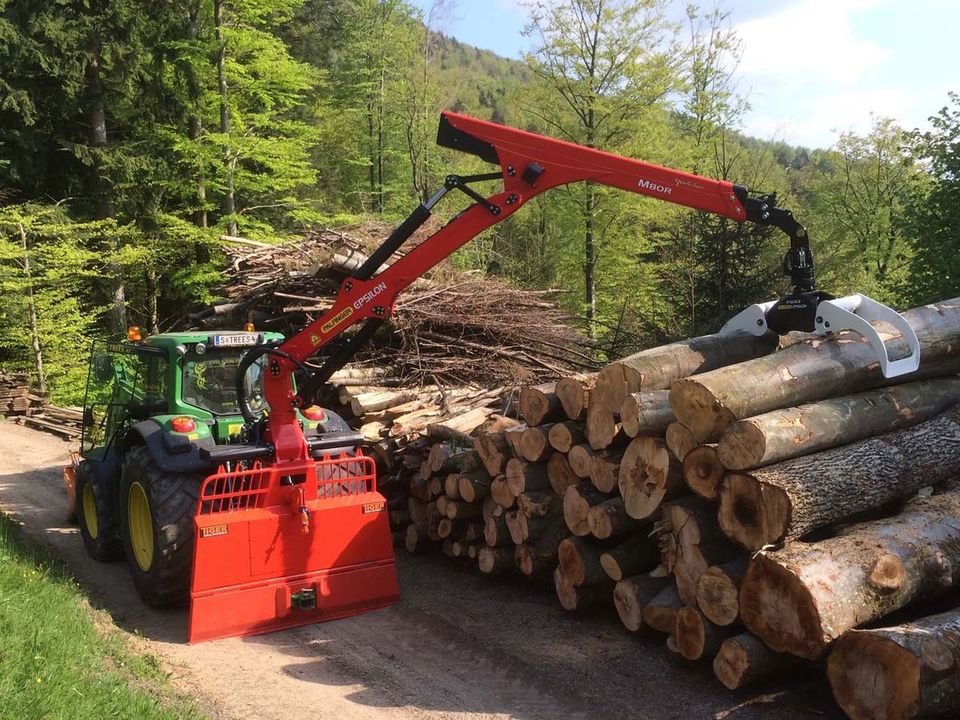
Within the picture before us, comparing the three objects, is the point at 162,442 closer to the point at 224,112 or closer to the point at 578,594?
the point at 578,594

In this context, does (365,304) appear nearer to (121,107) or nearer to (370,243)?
(370,243)

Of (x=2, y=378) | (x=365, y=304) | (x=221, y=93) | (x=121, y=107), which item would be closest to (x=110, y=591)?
(x=365, y=304)

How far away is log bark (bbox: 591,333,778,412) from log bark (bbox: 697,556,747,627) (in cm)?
149

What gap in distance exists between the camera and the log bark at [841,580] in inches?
168

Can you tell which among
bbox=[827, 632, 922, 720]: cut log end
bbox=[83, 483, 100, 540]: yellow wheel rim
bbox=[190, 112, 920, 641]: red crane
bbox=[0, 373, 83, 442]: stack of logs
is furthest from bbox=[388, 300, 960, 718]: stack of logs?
bbox=[0, 373, 83, 442]: stack of logs

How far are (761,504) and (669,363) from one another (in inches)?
64.3

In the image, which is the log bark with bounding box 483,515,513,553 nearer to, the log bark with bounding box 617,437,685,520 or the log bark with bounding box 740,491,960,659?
the log bark with bounding box 617,437,685,520

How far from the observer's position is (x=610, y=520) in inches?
229

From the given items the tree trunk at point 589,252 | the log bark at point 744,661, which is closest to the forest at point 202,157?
the tree trunk at point 589,252

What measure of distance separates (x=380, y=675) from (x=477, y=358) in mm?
5887

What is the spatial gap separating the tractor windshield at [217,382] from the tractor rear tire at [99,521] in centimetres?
150

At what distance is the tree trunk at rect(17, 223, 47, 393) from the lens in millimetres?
18203

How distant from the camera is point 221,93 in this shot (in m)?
19.6

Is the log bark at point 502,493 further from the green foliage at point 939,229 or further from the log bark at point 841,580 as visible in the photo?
the green foliage at point 939,229
